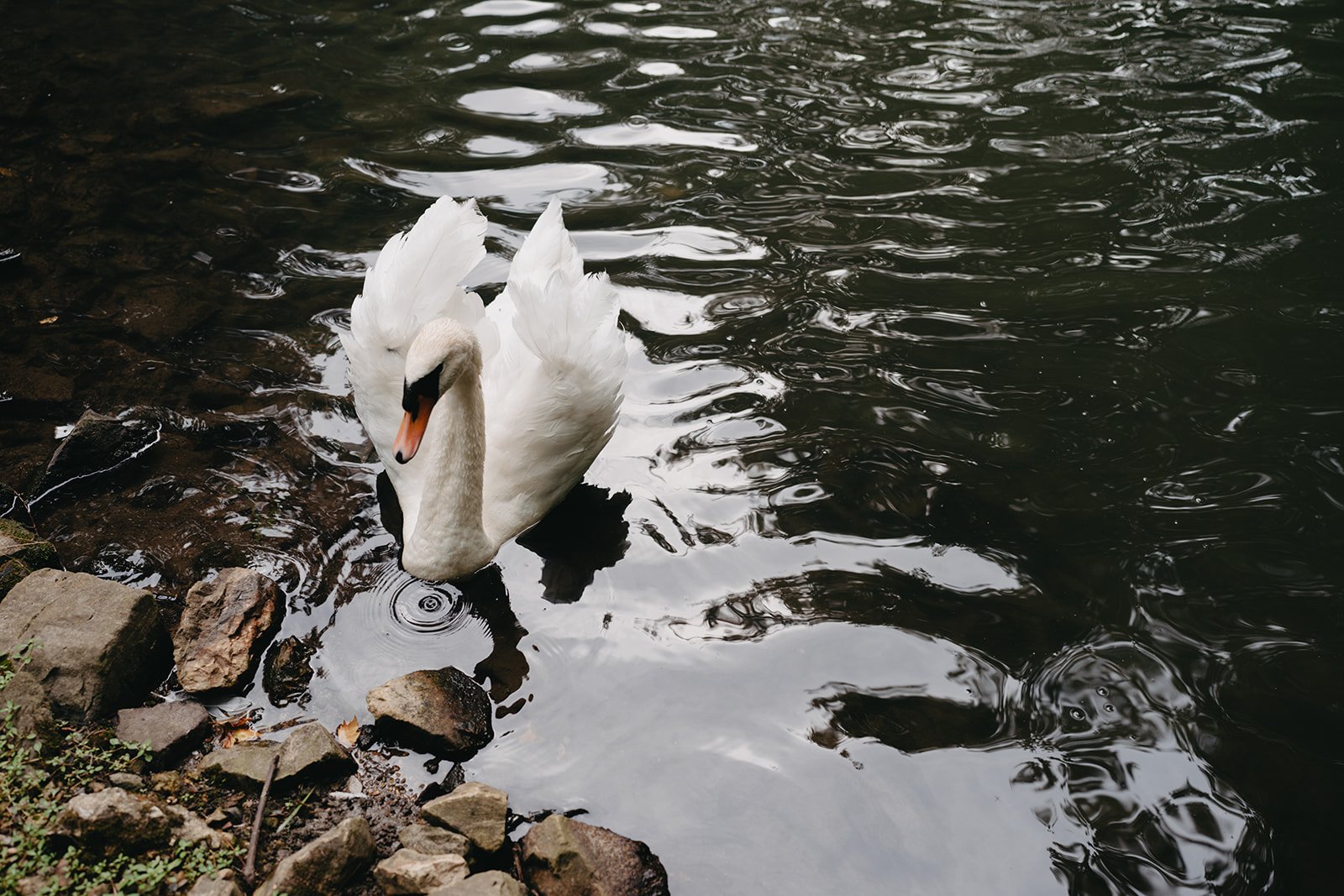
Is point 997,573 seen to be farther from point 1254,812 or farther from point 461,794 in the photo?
point 461,794

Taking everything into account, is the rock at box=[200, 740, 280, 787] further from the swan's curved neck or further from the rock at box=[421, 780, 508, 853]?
the swan's curved neck

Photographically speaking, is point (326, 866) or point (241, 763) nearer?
point (326, 866)

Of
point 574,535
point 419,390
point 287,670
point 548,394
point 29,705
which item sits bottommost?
point 574,535

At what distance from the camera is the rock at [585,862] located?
123 inches

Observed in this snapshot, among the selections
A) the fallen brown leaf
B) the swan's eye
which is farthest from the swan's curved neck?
the fallen brown leaf

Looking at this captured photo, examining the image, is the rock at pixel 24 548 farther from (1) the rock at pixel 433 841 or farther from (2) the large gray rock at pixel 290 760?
(1) the rock at pixel 433 841

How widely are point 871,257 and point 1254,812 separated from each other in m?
3.91

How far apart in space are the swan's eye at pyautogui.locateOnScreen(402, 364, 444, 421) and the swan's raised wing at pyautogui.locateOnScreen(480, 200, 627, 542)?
51 cm

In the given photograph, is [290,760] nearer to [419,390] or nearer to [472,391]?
[419,390]

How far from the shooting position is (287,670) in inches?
153

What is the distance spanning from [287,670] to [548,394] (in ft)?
5.04

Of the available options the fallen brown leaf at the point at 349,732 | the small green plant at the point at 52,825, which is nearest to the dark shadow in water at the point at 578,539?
the fallen brown leaf at the point at 349,732

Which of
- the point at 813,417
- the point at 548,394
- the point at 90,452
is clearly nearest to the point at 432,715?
the point at 548,394

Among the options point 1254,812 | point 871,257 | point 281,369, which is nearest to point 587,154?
point 871,257
